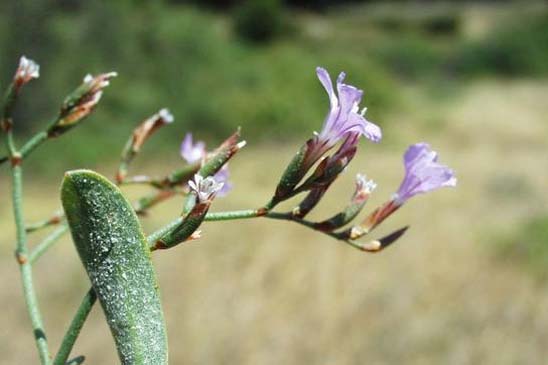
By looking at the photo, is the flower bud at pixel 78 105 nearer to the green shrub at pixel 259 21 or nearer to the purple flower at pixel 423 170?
the purple flower at pixel 423 170

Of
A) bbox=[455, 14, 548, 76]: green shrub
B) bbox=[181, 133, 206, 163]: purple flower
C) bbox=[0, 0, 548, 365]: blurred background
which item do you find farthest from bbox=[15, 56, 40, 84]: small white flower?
bbox=[455, 14, 548, 76]: green shrub

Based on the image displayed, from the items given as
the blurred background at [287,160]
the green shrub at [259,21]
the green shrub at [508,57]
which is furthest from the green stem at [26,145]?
the green shrub at [259,21]

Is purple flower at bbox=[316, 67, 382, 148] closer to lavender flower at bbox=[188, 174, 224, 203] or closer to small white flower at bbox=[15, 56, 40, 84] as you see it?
lavender flower at bbox=[188, 174, 224, 203]

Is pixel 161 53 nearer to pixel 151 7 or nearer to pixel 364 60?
pixel 151 7

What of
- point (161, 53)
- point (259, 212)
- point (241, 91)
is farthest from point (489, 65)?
point (259, 212)

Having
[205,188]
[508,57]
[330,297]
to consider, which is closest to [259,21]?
[508,57]

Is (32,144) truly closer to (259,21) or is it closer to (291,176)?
(291,176)

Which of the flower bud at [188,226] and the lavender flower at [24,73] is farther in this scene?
the lavender flower at [24,73]
